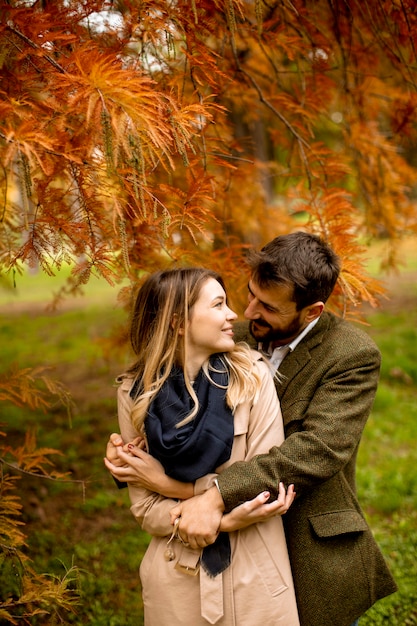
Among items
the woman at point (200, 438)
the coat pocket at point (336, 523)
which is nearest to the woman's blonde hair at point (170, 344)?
the woman at point (200, 438)

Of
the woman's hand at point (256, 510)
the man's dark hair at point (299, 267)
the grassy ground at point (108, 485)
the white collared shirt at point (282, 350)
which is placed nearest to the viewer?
the woman's hand at point (256, 510)

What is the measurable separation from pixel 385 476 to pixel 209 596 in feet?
9.06

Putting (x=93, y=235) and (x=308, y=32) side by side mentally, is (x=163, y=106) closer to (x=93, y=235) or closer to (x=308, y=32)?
(x=93, y=235)

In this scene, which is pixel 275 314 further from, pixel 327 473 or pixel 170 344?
pixel 327 473

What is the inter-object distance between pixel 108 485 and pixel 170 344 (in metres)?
2.71

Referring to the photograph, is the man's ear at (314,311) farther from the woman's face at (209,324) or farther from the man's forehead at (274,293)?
the woman's face at (209,324)

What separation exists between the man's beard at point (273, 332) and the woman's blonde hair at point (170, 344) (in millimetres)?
151

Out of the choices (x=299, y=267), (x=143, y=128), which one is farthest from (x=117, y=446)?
(x=143, y=128)

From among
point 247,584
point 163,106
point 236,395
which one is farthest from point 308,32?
point 247,584

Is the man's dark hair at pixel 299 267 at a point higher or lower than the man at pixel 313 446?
higher

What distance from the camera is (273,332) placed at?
2.16 meters

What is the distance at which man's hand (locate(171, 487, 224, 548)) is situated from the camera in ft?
A: 5.83

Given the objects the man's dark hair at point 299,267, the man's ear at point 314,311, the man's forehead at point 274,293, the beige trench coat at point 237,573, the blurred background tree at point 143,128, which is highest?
the blurred background tree at point 143,128

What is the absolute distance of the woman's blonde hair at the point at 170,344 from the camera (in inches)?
75.9
